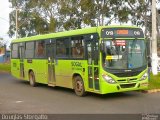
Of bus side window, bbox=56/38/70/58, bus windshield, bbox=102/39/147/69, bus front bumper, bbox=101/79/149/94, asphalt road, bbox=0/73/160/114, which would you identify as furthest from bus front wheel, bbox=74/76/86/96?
bus windshield, bbox=102/39/147/69

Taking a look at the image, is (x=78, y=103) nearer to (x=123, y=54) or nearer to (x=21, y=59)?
(x=123, y=54)

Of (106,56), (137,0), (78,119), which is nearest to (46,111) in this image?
(78,119)

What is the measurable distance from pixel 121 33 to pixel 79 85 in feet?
8.85

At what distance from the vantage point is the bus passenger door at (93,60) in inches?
540

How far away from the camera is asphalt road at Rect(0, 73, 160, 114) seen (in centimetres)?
1151

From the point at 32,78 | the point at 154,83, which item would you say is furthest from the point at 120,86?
the point at 32,78

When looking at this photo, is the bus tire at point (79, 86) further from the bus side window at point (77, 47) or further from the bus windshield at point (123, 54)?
the bus windshield at point (123, 54)

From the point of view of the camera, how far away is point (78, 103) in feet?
43.3

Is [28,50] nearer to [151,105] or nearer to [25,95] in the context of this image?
[25,95]

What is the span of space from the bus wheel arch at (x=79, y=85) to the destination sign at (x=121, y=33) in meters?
2.24

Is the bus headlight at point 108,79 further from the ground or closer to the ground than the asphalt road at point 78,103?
further from the ground

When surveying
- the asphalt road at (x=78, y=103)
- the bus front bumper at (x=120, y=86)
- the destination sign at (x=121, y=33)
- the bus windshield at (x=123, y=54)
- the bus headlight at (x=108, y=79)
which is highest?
the destination sign at (x=121, y=33)

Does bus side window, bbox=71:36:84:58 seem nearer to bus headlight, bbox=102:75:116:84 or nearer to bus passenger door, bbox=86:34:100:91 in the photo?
bus passenger door, bbox=86:34:100:91

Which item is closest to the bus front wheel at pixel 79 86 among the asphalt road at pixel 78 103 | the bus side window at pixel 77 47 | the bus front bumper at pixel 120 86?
the asphalt road at pixel 78 103
